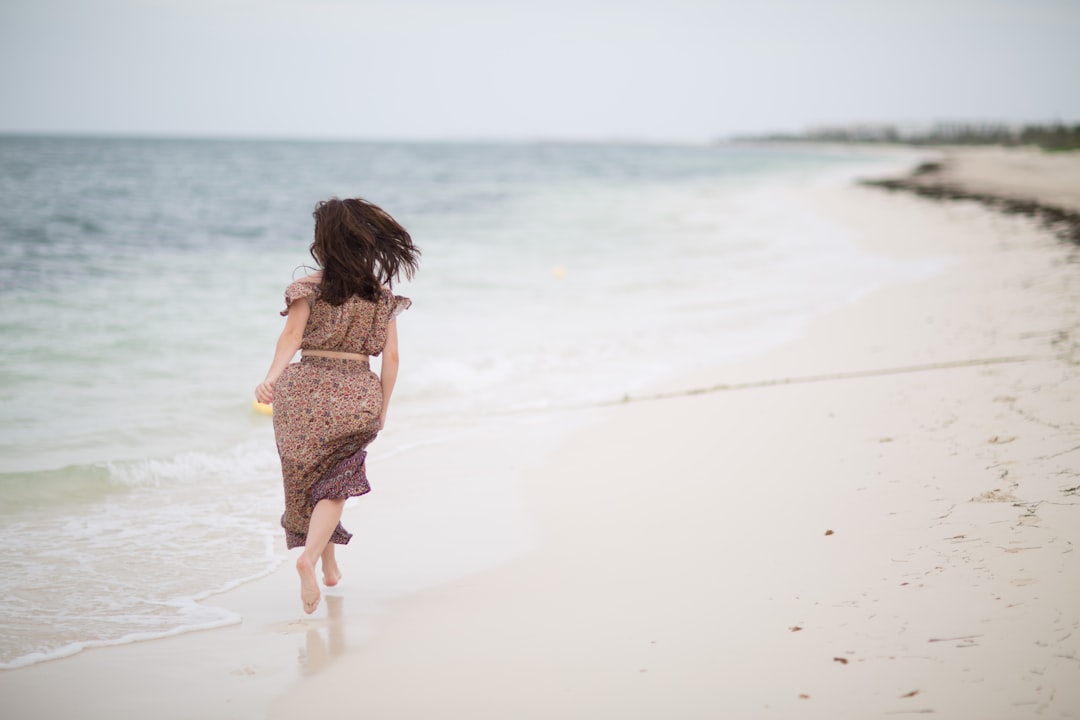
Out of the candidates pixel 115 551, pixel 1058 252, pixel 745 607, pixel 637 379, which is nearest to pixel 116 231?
pixel 637 379

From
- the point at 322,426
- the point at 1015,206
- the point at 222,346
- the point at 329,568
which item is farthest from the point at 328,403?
the point at 1015,206

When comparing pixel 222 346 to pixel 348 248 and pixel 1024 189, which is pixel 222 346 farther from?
pixel 1024 189

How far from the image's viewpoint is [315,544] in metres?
3.39

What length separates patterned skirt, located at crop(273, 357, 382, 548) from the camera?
11.1 feet

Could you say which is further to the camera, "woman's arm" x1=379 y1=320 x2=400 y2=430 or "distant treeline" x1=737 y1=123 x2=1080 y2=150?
"distant treeline" x1=737 y1=123 x2=1080 y2=150

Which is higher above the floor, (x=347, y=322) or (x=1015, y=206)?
(x=1015, y=206)

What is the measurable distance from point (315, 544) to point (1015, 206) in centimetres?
1981

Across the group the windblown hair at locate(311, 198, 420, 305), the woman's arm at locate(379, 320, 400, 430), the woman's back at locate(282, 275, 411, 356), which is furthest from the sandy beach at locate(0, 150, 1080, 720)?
the windblown hair at locate(311, 198, 420, 305)

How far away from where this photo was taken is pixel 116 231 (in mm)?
19078

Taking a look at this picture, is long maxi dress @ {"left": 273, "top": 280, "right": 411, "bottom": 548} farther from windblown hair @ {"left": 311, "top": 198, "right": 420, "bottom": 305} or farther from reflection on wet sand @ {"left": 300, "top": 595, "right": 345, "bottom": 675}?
reflection on wet sand @ {"left": 300, "top": 595, "right": 345, "bottom": 675}

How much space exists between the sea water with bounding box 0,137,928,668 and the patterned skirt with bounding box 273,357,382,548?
747 mm

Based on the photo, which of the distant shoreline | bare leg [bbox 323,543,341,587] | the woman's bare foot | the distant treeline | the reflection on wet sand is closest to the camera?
the reflection on wet sand

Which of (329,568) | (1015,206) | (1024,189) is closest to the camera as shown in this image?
(329,568)

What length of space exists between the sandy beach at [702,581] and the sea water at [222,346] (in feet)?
1.68
